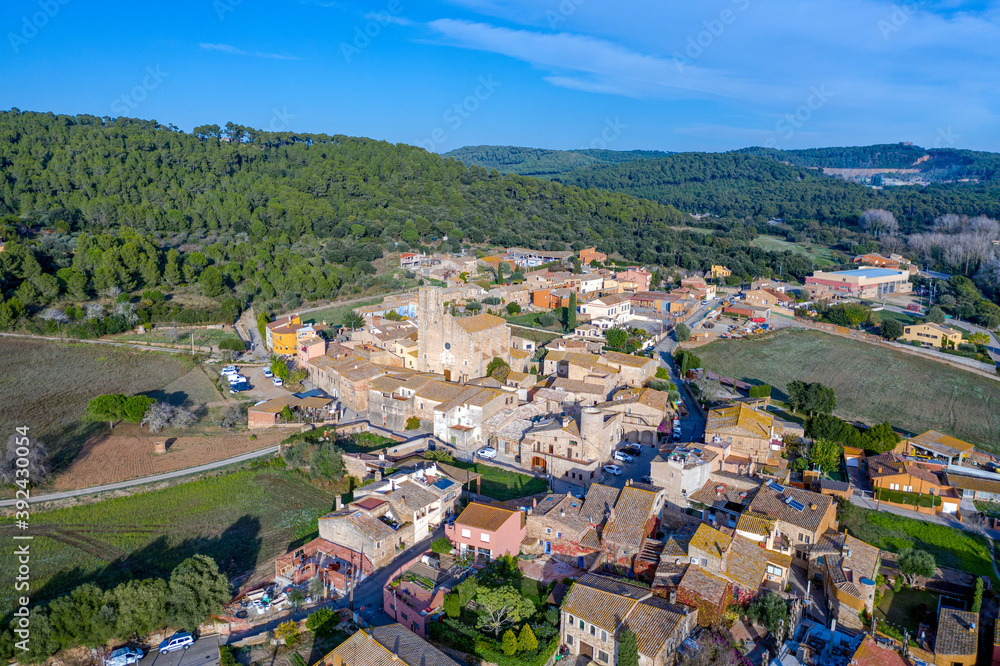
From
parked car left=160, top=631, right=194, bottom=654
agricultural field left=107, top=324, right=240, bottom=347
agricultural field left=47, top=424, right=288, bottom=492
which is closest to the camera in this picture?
parked car left=160, top=631, right=194, bottom=654

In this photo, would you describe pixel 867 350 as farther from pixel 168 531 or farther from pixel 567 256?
pixel 168 531

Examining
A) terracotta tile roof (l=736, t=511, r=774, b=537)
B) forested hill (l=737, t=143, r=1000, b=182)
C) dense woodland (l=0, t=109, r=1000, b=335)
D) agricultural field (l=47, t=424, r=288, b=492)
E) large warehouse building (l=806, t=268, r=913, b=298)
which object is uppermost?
forested hill (l=737, t=143, r=1000, b=182)

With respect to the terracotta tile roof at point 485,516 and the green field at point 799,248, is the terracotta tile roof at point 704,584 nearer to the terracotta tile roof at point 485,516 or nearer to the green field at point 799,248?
the terracotta tile roof at point 485,516

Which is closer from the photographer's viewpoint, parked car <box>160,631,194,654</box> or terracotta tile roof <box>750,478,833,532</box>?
parked car <box>160,631,194,654</box>

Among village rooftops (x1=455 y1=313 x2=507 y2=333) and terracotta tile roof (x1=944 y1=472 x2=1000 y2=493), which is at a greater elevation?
village rooftops (x1=455 y1=313 x2=507 y2=333)

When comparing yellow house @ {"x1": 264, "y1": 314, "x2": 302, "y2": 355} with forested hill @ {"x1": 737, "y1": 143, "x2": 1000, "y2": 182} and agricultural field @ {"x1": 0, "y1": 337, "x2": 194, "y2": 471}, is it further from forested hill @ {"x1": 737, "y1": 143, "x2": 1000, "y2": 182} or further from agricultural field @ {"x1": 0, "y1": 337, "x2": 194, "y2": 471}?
forested hill @ {"x1": 737, "y1": 143, "x2": 1000, "y2": 182}

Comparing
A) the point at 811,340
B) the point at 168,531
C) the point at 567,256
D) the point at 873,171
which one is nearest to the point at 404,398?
the point at 168,531

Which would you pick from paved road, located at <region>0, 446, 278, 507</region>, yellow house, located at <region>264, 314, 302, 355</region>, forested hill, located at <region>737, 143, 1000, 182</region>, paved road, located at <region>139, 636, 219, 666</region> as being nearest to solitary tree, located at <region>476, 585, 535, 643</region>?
paved road, located at <region>139, 636, 219, 666</region>
